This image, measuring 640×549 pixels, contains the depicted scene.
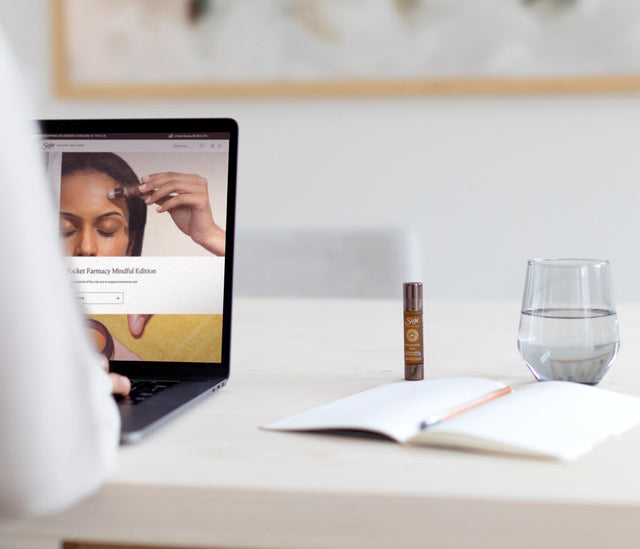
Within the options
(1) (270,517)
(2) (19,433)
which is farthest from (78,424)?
(1) (270,517)

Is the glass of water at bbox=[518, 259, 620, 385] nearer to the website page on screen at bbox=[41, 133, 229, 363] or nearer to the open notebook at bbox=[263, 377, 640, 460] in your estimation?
the open notebook at bbox=[263, 377, 640, 460]

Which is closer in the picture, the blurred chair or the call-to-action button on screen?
the call-to-action button on screen

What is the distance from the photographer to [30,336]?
1.14 ft

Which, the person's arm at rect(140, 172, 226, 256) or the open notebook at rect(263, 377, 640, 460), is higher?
the person's arm at rect(140, 172, 226, 256)

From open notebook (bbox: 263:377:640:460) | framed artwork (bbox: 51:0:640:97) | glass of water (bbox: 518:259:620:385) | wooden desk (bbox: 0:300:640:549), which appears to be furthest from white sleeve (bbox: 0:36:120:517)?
framed artwork (bbox: 51:0:640:97)

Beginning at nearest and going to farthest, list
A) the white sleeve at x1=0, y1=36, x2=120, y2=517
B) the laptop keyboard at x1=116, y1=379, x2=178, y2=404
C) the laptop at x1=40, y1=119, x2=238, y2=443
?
the white sleeve at x1=0, y1=36, x2=120, y2=517, the laptop keyboard at x1=116, y1=379, x2=178, y2=404, the laptop at x1=40, y1=119, x2=238, y2=443

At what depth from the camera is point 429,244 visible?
90.6 inches

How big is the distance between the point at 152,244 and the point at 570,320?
405mm

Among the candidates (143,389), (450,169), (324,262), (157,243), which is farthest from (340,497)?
(450,169)

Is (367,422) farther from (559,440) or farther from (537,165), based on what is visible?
(537,165)

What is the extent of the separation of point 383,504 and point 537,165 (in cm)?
192

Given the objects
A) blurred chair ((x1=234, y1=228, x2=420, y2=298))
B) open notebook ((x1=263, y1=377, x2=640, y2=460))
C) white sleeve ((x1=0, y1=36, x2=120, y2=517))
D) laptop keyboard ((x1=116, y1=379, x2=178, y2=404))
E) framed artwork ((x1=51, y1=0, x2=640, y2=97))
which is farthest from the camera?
framed artwork ((x1=51, y1=0, x2=640, y2=97))

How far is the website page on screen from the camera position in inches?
29.8

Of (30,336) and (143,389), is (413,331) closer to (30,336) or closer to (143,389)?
(143,389)
